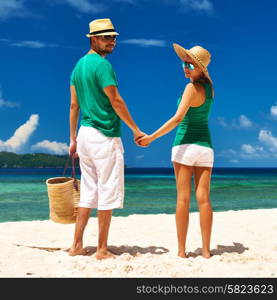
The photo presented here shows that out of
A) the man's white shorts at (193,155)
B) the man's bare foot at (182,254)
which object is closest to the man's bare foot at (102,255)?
the man's bare foot at (182,254)

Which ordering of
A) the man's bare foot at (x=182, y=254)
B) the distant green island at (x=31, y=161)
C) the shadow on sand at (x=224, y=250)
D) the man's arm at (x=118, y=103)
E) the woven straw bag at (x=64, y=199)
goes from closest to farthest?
1. the man's arm at (x=118, y=103)
2. the man's bare foot at (x=182, y=254)
3. the shadow on sand at (x=224, y=250)
4. the woven straw bag at (x=64, y=199)
5. the distant green island at (x=31, y=161)

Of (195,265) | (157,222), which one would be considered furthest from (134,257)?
(157,222)

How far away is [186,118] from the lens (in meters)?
4.89

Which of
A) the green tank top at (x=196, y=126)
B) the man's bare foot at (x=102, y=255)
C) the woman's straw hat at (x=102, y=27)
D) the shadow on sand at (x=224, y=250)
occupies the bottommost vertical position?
the shadow on sand at (x=224, y=250)

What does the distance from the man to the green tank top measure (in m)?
0.53

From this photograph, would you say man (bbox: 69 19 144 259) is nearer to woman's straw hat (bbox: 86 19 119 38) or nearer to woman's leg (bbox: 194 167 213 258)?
woman's straw hat (bbox: 86 19 119 38)

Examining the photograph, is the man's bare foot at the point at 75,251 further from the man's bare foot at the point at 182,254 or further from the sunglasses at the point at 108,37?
the sunglasses at the point at 108,37

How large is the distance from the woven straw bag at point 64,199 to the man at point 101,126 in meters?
0.59

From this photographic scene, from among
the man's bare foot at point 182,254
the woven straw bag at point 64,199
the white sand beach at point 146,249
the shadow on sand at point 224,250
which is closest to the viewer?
the white sand beach at point 146,249

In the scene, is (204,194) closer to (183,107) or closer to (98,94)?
(183,107)

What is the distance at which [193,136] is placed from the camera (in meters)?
4.86

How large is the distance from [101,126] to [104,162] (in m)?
0.37

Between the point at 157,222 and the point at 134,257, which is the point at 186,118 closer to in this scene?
the point at 134,257

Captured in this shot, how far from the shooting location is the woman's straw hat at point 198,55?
480 centimetres
